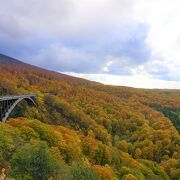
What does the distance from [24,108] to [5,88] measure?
3286 cm

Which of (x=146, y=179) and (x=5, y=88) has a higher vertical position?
(x=5, y=88)

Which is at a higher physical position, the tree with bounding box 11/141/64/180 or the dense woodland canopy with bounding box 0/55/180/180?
the tree with bounding box 11/141/64/180

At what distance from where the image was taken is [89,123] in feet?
513

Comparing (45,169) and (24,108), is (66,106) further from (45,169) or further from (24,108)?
(45,169)

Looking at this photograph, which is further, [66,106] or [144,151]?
[66,106]

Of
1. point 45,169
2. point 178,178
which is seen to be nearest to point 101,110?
point 178,178

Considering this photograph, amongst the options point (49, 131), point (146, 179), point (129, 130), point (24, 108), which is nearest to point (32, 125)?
point (49, 131)

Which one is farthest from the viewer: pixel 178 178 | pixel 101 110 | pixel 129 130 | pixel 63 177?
pixel 101 110

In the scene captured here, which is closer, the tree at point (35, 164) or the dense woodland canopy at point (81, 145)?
the tree at point (35, 164)

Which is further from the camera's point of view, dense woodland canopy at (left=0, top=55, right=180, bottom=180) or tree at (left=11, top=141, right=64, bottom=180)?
dense woodland canopy at (left=0, top=55, right=180, bottom=180)

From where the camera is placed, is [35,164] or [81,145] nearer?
[35,164]

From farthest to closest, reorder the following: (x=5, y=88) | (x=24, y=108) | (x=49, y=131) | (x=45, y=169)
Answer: (x=5, y=88), (x=24, y=108), (x=49, y=131), (x=45, y=169)

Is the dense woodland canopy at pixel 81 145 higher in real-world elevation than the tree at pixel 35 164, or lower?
lower

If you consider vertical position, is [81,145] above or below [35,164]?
below
